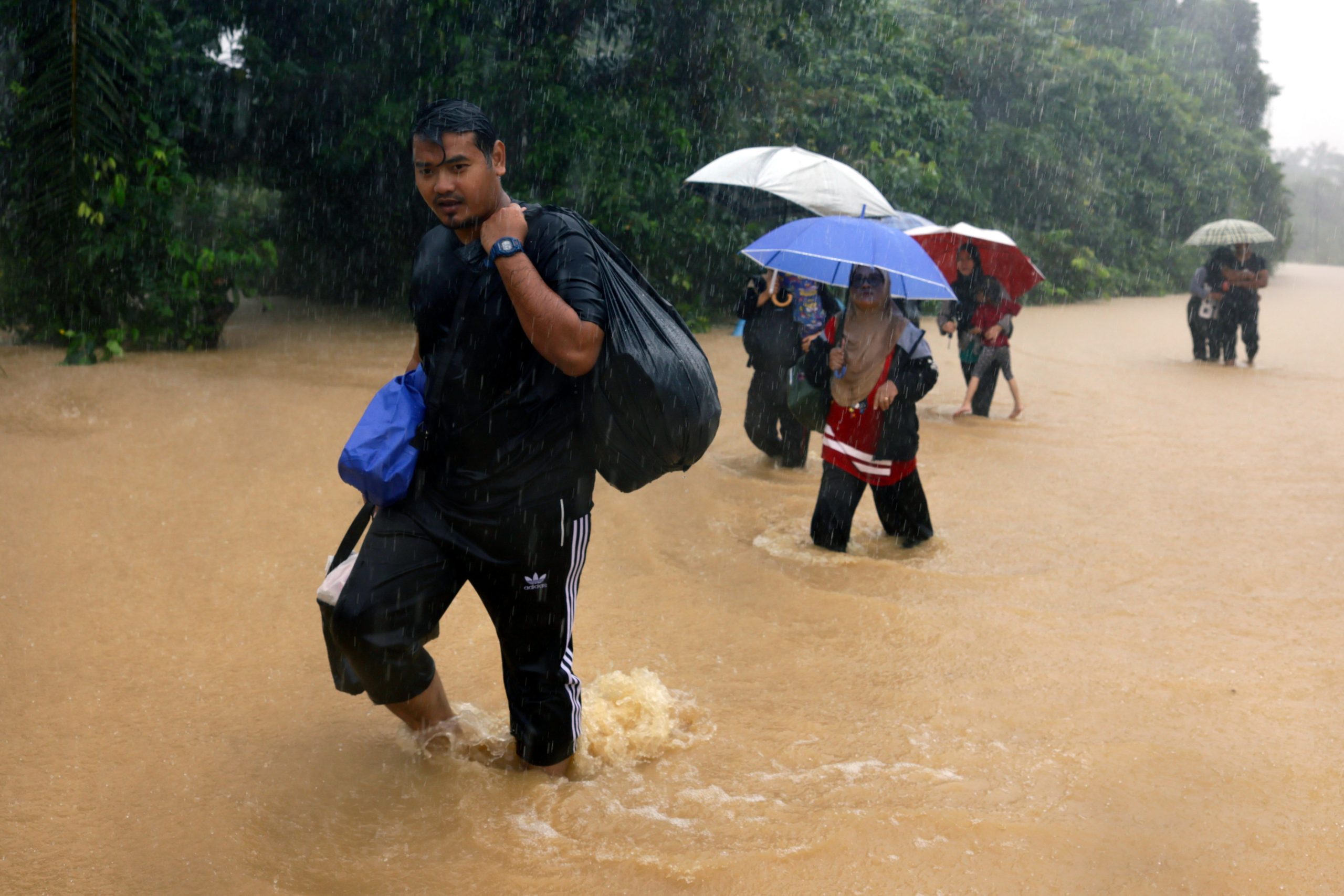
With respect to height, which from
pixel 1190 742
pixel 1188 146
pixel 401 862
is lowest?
pixel 401 862

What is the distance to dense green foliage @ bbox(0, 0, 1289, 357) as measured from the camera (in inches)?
368

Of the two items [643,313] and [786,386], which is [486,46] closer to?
[786,386]

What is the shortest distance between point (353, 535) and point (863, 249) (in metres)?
Result: 3.30

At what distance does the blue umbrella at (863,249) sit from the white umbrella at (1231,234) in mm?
9444

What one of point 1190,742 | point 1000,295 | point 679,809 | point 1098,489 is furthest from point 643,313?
point 1000,295

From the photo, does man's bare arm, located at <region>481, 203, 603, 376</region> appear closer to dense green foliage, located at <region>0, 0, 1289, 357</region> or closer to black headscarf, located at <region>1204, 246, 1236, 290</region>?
dense green foliage, located at <region>0, 0, 1289, 357</region>

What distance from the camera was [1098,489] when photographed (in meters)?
8.06

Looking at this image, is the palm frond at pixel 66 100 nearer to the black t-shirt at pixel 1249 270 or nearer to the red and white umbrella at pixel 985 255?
the red and white umbrella at pixel 985 255

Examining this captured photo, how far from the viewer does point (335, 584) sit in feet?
9.97

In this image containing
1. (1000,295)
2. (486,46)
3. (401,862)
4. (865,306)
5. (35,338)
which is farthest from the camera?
(486,46)

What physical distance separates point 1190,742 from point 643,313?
99.8 inches

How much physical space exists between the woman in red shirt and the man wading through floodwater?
2.93 metres

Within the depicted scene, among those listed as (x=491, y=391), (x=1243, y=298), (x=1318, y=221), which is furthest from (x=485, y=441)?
(x=1318, y=221)

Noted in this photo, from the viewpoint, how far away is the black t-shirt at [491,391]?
2826 millimetres
